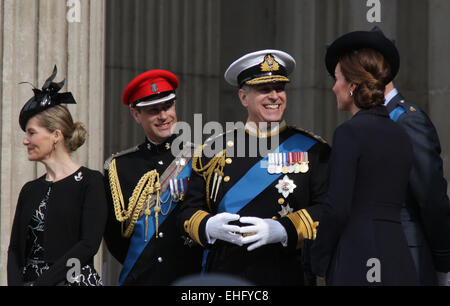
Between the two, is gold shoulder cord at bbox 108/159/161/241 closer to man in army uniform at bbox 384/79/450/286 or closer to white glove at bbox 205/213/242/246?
white glove at bbox 205/213/242/246

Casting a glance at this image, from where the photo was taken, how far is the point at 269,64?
17.7ft

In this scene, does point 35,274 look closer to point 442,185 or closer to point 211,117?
point 442,185

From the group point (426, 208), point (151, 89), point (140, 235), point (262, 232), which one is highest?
point (151, 89)

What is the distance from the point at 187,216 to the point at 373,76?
132 centimetres

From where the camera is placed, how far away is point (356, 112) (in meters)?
4.74

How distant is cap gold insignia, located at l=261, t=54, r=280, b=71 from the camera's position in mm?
5391

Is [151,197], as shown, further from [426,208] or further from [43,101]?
[426,208]

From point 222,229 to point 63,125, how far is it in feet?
3.50

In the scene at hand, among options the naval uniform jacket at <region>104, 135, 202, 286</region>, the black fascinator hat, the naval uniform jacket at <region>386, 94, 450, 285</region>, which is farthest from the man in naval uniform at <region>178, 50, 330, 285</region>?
the black fascinator hat

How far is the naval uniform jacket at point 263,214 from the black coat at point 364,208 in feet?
1.70

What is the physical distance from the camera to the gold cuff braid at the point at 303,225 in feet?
16.6

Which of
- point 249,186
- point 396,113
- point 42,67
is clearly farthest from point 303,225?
point 42,67

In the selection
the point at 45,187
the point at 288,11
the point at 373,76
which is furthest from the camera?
the point at 288,11
